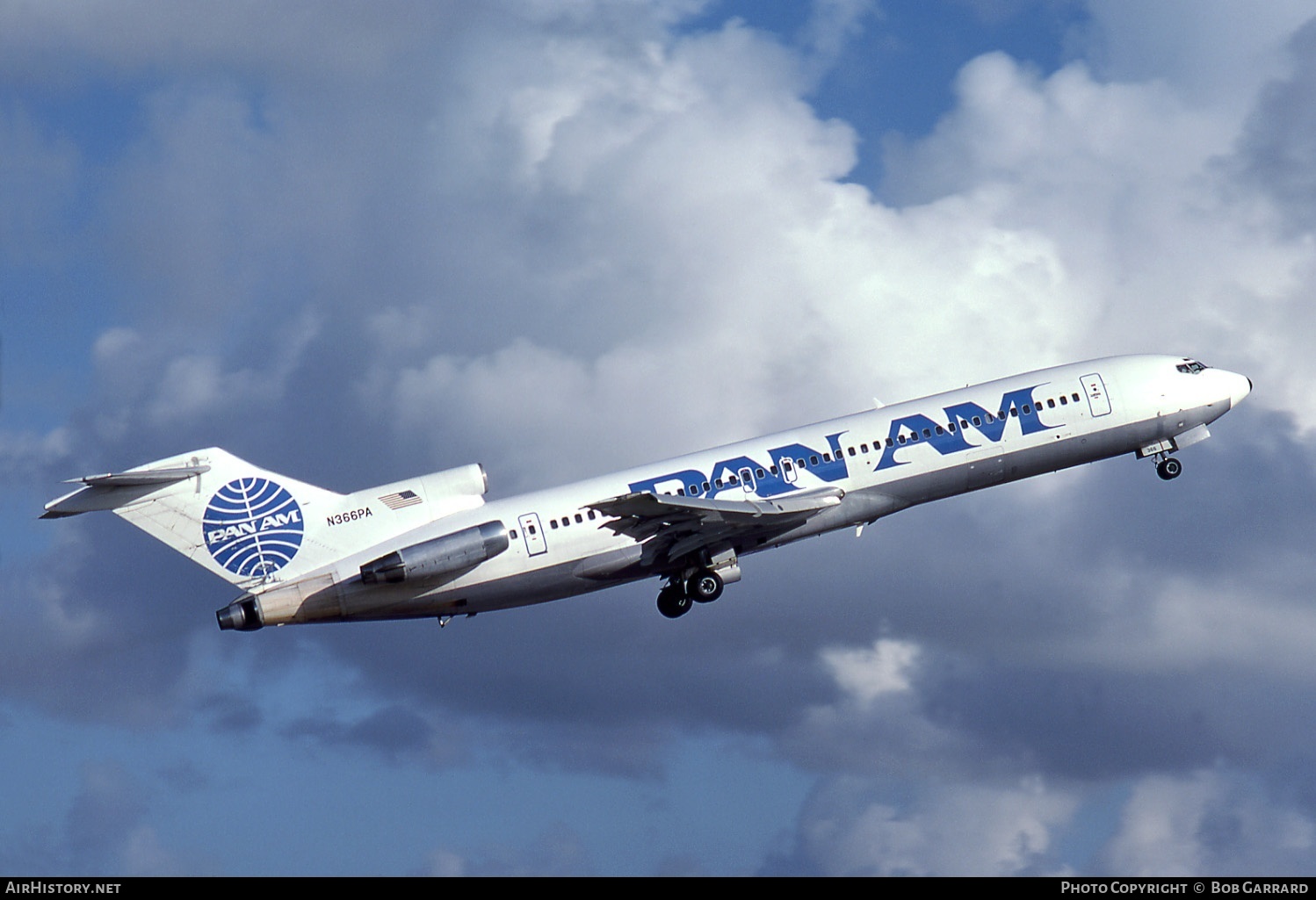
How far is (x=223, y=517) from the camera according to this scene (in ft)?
175

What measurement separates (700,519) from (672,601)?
4.60 metres

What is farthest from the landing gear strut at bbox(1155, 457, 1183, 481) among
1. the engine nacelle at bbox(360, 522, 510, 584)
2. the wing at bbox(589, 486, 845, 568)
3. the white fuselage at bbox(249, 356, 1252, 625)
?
the engine nacelle at bbox(360, 522, 510, 584)

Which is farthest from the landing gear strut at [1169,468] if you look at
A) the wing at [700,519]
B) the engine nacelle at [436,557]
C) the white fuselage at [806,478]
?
the engine nacelle at [436,557]

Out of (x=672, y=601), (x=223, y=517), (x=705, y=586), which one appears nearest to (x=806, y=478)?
(x=705, y=586)

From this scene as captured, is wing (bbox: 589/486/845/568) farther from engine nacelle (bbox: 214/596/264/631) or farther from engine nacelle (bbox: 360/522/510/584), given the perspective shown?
engine nacelle (bbox: 214/596/264/631)

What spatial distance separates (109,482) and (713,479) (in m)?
18.5

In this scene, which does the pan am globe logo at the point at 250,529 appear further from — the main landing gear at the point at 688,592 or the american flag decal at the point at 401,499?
the main landing gear at the point at 688,592

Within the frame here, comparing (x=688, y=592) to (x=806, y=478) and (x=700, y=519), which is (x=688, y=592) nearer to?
(x=700, y=519)

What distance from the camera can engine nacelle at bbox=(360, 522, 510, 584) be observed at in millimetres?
51844

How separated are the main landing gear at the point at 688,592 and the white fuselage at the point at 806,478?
482mm

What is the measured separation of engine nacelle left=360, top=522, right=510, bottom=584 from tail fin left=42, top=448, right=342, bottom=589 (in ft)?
7.94

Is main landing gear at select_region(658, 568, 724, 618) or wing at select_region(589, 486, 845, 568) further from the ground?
wing at select_region(589, 486, 845, 568)
